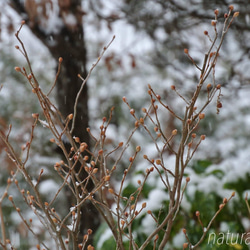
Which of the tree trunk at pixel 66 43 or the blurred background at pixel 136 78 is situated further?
the tree trunk at pixel 66 43

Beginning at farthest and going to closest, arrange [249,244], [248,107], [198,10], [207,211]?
[248,107] → [198,10] → [207,211] → [249,244]

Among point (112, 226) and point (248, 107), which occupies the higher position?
point (248, 107)

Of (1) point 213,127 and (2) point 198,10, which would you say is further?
(1) point 213,127

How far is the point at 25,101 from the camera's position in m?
3.28

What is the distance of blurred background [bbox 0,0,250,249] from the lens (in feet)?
5.15

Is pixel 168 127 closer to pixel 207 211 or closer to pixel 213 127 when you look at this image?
pixel 213 127

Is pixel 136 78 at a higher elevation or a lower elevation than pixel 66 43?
higher

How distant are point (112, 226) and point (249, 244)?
2.41ft

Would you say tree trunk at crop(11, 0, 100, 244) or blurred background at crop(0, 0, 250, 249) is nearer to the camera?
blurred background at crop(0, 0, 250, 249)

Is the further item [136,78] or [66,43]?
[136,78]

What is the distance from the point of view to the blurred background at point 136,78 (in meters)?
1.57

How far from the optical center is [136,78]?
11.3ft

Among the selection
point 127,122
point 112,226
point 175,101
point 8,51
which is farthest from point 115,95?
point 112,226

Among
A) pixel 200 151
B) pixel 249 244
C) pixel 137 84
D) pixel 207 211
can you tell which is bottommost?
pixel 249 244
